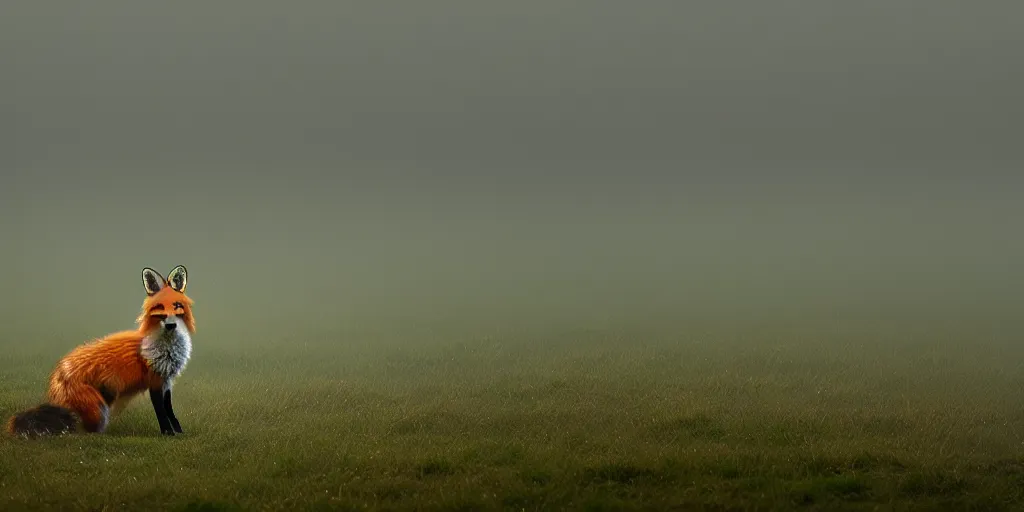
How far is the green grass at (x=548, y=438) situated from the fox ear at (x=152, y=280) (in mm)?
2476

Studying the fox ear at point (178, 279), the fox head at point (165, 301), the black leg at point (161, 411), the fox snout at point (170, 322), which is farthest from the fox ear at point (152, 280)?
the black leg at point (161, 411)

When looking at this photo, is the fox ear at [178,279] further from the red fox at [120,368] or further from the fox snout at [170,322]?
the fox snout at [170,322]

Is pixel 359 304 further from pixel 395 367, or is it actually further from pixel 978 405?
pixel 978 405

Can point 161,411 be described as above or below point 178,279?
below

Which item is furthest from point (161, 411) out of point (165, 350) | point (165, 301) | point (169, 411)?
point (165, 301)

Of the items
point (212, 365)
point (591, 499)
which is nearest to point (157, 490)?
point (591, 499)

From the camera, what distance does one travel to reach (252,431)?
50.6 feet

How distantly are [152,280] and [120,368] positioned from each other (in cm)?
A: 160

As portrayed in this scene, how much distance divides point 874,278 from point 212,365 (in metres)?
57.1

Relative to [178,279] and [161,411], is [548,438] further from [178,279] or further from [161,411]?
[178,279]

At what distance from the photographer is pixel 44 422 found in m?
13.3

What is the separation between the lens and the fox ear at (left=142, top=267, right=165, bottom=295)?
12867 mm

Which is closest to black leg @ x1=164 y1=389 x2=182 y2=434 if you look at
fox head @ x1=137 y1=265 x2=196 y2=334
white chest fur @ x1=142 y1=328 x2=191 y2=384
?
white chest fur @ x1=142 y1=328 x2=191 y2=384

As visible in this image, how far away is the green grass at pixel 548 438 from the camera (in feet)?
36.3
